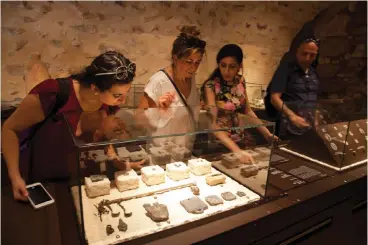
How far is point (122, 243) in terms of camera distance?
0.92 m

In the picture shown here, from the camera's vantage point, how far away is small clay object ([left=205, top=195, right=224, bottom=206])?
3.87 ft

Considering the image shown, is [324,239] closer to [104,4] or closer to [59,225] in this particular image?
[59,225]

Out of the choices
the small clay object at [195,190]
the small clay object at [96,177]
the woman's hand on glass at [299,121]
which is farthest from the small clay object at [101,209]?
the woman's hand on glass at [299,121]

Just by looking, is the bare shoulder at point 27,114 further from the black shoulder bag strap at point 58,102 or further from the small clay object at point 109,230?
the small clay object at point 109,230

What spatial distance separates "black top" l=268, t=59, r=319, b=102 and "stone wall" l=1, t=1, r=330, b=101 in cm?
48

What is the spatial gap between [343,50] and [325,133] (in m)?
2.96

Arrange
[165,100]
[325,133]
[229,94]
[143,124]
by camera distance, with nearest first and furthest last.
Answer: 1. [143,124]
2. [165,100]
3. [325,133]
4. [229,94]

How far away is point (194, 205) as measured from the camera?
114cm

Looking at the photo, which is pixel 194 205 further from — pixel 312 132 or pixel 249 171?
pixel 312 132

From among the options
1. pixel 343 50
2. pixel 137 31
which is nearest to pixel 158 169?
pixel 137 31

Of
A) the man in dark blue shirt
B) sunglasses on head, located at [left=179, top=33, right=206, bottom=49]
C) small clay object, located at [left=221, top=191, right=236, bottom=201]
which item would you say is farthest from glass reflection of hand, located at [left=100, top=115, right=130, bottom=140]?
the man in dark blue shirt

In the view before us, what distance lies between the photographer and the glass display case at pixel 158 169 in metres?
1.01

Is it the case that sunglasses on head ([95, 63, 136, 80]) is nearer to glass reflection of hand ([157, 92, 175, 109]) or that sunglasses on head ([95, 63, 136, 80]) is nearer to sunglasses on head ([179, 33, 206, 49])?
glass reflection of hand ([157, 92, 175, 109])

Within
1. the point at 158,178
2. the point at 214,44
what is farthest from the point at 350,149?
the point at 214,44
